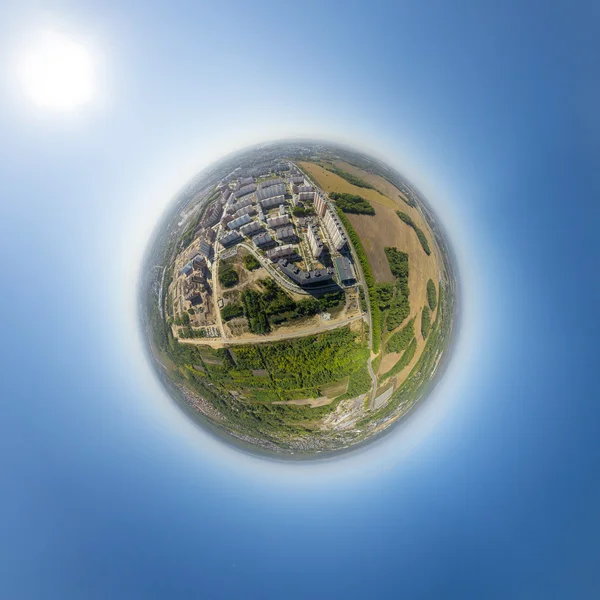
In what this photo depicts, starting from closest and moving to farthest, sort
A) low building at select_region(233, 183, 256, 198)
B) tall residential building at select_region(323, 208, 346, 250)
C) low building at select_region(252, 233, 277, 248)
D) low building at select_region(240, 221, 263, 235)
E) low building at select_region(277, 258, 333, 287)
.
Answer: low building at select_region(277, 258, 333, 287), tall residential building at select_region(323, 208, 346, 250), low building at select_region(252, 233, 277, 248), low building at select_region(240, 221, 263, 235), low building at select_region(233, 183, 256, 198)

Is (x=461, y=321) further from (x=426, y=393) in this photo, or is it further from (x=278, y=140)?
(x=278, y=140)

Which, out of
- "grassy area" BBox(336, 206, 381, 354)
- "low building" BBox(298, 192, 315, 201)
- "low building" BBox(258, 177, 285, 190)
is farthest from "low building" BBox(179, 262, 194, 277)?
"grassy area" BBox(336, 206, 381, 354)

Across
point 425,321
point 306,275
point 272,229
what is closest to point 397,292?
point 425,321

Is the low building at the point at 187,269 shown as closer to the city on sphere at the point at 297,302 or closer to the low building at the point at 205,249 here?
the city on sphere at the point at 297,302

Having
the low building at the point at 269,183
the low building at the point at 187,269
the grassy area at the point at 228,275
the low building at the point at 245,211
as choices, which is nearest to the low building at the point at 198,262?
the low building at the point at 187,269

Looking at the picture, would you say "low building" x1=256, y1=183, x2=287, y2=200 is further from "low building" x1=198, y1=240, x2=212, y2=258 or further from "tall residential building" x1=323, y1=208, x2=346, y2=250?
"low building" x1=198, y1=240, x2=212, y2=258

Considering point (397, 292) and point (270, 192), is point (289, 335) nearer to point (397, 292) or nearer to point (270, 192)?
point (397, 292)

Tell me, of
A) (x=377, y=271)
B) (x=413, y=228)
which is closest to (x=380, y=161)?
(x=413, y=228)

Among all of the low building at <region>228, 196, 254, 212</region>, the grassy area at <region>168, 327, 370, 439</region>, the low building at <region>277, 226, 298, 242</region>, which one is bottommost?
the grassy area at <region>168, 327, 370, 439</region>
